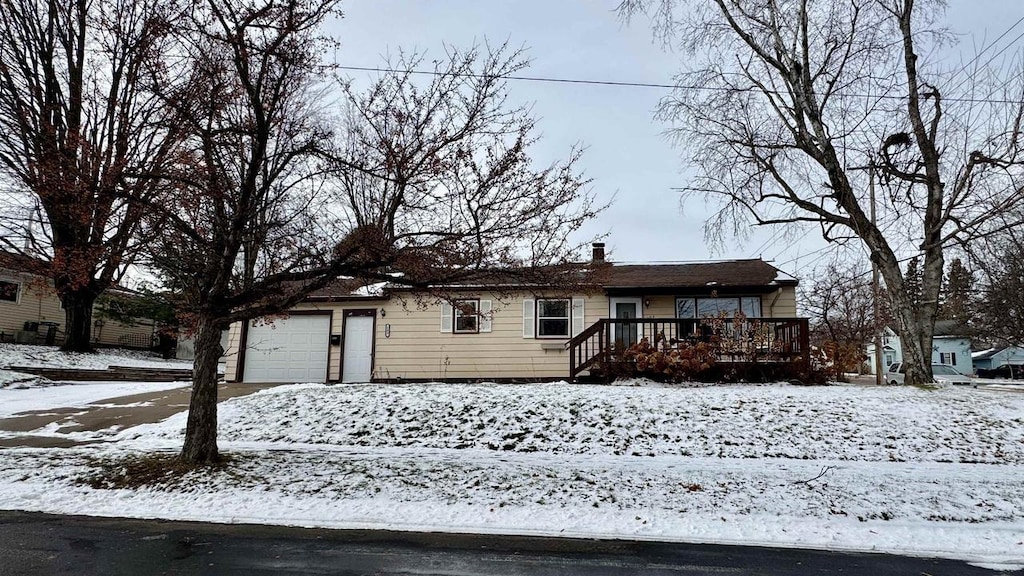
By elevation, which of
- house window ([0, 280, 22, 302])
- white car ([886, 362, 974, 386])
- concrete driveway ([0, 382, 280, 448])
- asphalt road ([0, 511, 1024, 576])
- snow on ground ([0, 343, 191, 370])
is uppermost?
house window ([0, 280, 22, 302])

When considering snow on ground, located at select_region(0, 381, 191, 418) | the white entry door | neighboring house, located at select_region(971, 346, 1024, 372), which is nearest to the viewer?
snow on ground, located at select_region(0, 381, 191, 418)

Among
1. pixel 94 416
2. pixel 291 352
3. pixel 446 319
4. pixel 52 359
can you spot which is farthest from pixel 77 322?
pixel 446 319

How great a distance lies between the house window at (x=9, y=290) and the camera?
21297 mm

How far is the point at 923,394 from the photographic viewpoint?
9.73 meters

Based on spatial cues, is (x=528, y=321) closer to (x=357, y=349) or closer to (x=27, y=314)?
(x=357, y=349)

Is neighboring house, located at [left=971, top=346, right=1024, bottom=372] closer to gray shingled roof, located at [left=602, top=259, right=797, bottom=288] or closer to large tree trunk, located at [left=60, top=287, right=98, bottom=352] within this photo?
gray shingled roof, located at [left=602, top=259, right=797, bottom=288]

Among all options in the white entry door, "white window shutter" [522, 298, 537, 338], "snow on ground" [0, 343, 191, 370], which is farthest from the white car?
"snow on ground" [0, 343, 191, 370]

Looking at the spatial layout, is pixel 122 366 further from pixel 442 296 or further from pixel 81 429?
pixel 442 296

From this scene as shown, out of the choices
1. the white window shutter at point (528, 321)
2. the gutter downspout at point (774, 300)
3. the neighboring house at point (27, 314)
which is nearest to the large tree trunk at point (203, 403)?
the white window shutter at point (528, 321)

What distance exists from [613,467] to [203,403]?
16.1ft

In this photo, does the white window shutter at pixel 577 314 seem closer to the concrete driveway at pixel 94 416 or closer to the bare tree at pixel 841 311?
the concrete driveway at pixel 94 416

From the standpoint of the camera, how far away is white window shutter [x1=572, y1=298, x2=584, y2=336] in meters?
14.9

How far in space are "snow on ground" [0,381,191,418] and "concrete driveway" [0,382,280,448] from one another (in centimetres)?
39

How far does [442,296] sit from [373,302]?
873 centimetres
